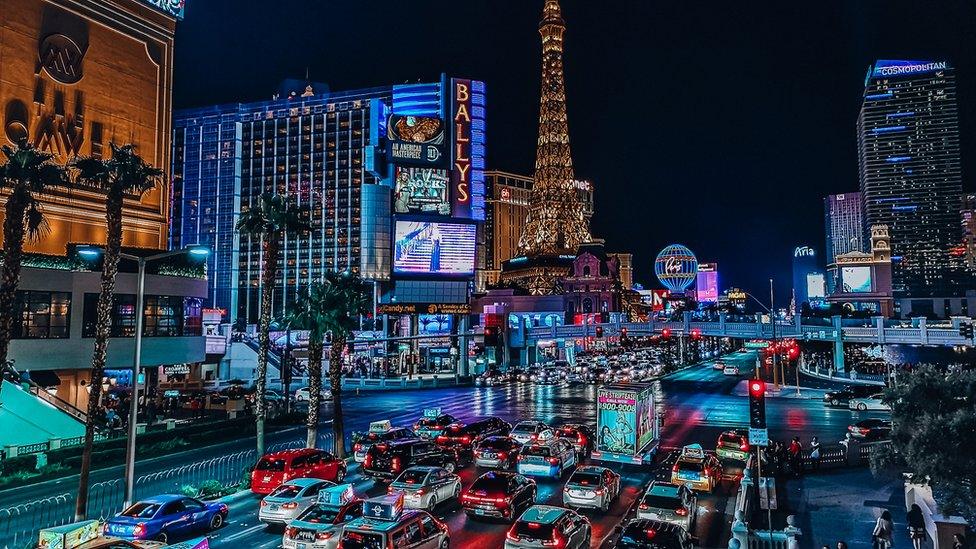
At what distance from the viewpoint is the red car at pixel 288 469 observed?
23672mm

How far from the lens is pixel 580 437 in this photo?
102 feet

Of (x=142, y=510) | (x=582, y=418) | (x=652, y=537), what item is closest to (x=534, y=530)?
(x=652, y=537)

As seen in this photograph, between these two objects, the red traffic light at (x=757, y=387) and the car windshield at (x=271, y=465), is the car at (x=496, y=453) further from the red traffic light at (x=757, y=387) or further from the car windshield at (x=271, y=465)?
the red traffic light at (x=757, y=387)

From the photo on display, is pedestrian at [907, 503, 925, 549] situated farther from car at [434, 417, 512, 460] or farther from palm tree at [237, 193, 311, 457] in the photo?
palm tree at [237, 193, 311, 457]

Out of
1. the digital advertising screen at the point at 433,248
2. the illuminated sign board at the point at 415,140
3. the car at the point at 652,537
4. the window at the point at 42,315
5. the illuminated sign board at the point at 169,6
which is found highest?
the illuminated sign board at the point at 169,6

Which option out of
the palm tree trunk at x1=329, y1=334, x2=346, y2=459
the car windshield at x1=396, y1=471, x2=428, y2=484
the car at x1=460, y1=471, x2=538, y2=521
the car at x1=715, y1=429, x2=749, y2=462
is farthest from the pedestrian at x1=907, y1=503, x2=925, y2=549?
the palm tree trunk at x1=329, y1=334, x2=346, y2=459

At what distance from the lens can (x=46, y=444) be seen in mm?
30328

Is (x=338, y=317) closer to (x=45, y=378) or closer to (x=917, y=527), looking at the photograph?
(x=45, y=378)

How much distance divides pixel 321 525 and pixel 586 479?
28.3 feet

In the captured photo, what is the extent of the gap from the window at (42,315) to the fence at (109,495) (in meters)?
19.4

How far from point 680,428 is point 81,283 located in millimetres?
40108

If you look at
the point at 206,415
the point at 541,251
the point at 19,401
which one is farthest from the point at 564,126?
the point at 19,401

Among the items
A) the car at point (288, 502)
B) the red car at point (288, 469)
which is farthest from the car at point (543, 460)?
the car at point (288, 502)

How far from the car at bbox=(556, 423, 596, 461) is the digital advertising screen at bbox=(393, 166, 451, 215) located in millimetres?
67738
